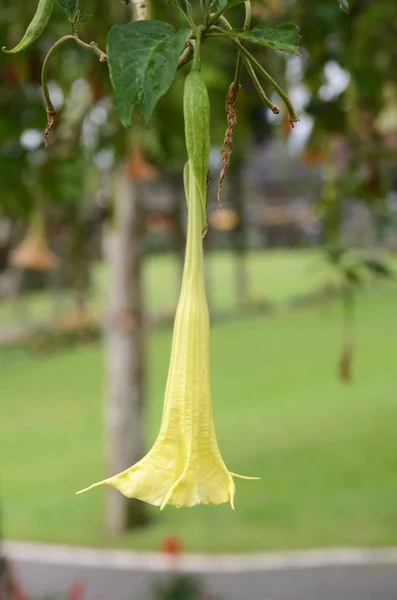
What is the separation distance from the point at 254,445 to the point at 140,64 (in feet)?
12.1

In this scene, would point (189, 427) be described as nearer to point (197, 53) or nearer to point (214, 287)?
Result: point (197, 53)

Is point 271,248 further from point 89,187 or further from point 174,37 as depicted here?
point 174,37

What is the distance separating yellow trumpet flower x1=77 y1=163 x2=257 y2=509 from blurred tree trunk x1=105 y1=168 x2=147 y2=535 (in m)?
2.39

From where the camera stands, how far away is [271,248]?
17.6m

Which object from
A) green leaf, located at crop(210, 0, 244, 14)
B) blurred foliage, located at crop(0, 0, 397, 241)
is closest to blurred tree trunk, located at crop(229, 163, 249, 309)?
blurred foliage, located at crop(0, 0, 397, 241)

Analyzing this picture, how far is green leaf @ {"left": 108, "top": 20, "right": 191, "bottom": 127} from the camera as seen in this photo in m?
0.36

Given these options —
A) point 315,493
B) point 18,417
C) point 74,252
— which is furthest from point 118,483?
point 18,417

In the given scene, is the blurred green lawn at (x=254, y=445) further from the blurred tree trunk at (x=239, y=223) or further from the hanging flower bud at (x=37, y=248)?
the blurred tree trunk at (x=239, y=223)

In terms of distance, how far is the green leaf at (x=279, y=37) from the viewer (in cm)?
39

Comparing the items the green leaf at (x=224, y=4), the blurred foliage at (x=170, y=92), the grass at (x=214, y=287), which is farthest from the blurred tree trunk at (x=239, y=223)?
the green leaf at (x=224, y=4)

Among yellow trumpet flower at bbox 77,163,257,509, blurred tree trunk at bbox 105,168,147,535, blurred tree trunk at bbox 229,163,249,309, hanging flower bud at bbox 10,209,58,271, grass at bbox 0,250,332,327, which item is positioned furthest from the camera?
grass at bbox 0,250,332,327

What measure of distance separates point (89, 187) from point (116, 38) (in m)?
4.83

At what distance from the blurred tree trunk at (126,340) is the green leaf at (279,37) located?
2.35 m

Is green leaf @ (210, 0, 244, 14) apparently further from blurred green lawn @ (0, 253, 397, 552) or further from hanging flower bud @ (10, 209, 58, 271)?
blurred green lawn @ (0, 253, 397, 552)
